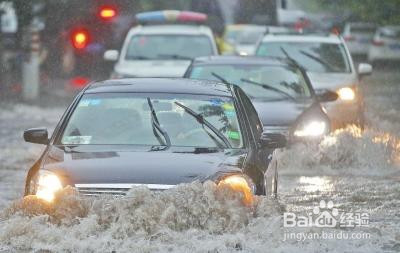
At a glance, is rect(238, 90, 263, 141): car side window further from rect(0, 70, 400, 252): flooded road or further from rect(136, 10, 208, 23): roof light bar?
rect(136, 10, 208, 23): roof light bar

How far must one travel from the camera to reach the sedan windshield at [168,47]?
2070cm

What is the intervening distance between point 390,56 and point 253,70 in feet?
78.3

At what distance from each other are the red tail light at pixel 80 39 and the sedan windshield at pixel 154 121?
57.8ft

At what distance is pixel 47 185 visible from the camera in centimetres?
877

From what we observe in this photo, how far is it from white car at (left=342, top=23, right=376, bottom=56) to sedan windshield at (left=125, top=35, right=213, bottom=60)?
69.3ft

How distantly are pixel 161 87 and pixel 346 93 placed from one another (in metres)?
8.08

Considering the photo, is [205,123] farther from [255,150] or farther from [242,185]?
[242,185]

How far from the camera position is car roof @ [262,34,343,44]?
20.0 m

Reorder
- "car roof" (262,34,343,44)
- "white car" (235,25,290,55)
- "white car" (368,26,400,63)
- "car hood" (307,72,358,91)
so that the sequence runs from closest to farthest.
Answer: "car hood" (307,72,358,91) < "car roof" (262,34,343,44) < "white car" (235,25,290,55) < "white car" (368,26,400,63)

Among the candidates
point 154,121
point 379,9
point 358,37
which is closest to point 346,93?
point 154,121

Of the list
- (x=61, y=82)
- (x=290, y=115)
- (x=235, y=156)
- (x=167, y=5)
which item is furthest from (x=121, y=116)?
(x=167, y=5)

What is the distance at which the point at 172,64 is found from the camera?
20266 millimetres

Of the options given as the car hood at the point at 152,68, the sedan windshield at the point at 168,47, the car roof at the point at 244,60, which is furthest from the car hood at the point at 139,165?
the sedan windshield at the point at 168,47

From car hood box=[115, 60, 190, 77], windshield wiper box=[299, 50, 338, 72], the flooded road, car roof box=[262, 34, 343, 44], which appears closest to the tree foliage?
car roof box=[262, 34, 343, 44]
